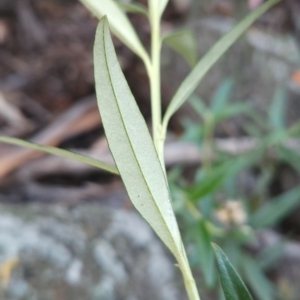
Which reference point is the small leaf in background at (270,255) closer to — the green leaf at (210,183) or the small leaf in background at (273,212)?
the small leaf in background at (273,212)

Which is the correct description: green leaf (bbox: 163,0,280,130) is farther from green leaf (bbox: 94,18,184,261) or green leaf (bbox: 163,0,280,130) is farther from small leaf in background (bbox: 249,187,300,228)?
small leaf in background (bbox: 249,187,300,228)

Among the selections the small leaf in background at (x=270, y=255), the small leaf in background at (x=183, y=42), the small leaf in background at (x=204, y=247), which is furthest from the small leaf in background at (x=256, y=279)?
the small leaf in background at (x=183, y=42)

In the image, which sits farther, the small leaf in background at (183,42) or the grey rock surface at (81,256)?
the grey rock surface at (81,256)

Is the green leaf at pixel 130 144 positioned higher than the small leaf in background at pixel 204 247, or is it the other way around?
the small leaf in background at pixel 204 247

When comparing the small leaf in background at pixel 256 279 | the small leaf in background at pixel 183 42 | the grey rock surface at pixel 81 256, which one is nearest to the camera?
the small leaf in background at pixel 183 42

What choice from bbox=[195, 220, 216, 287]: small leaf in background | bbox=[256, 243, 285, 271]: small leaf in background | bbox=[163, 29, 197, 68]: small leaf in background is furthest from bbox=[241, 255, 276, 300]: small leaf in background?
bbox=[163, 29, 197, 68]: small leaf in background

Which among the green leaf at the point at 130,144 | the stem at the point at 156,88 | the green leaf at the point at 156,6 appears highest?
the green leaf at the point at 156,6

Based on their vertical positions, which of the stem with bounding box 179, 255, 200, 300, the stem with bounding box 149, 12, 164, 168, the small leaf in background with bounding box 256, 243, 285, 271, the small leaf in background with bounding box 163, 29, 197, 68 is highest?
the small leaf in background with bounding box 256, 243, 285, 271
